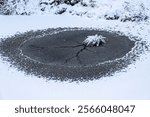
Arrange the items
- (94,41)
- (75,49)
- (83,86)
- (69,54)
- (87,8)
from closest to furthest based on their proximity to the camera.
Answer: (83,86) → (69,54) → (75,49) → (94,41) → (87,8)

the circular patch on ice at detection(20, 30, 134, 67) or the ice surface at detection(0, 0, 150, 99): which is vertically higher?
the circular patch on ice at detection(20, 30, 134, 67)

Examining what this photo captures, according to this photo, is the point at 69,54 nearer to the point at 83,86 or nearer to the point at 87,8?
the point at 83,86

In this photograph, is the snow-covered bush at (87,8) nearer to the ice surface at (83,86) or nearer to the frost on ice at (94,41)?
the ice surface at (83,86)

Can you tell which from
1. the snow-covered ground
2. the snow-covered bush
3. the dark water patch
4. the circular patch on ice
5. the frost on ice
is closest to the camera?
the snow-covered ground

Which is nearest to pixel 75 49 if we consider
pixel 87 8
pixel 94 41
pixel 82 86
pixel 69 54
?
pixel 69 54

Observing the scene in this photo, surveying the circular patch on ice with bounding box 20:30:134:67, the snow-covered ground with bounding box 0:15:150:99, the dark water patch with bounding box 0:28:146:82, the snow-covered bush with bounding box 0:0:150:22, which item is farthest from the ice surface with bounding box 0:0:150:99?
the snow-covered bush with bounding box 0:0:150:22

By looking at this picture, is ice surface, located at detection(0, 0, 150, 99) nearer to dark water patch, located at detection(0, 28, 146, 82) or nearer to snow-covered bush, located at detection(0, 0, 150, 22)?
dark water patch, located at detection(0, 28, 146, 82)

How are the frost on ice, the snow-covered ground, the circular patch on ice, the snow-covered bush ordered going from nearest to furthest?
the snow-covered ground
the circular patch on ice
the frost on ice
the snow-covered bush

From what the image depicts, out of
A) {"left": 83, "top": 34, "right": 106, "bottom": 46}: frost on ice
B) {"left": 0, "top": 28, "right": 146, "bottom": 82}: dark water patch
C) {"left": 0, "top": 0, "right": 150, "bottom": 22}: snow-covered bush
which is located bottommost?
{"left": 0, "top": 28, "right": 146, "bottom": 82}: dark water patch

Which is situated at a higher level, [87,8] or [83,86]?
[87,8]

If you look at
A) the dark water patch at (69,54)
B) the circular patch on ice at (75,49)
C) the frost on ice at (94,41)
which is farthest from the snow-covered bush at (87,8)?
the frost on ice at (94,41)

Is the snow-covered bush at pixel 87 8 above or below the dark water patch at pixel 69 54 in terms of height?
above

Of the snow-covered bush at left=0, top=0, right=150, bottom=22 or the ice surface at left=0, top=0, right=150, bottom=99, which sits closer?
the ice surface at left=0, top=0, right=150, bottom=99
